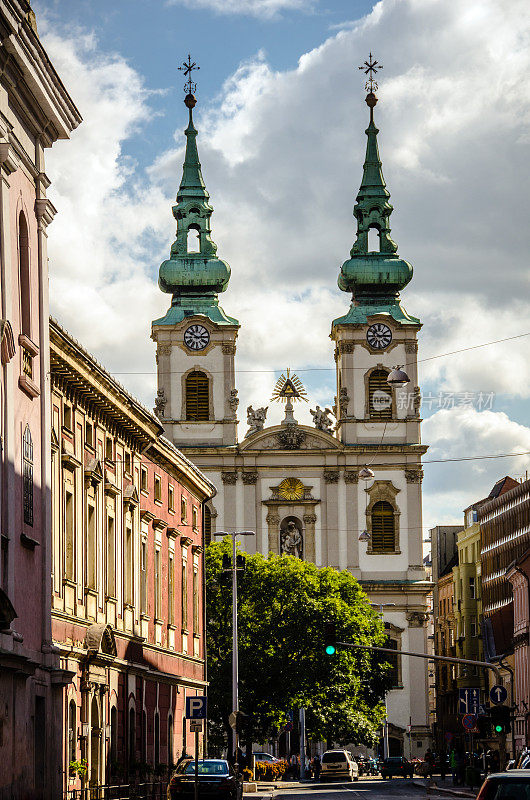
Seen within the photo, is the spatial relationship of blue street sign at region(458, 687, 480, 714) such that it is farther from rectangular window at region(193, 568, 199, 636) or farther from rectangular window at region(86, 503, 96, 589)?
rectangular window at region(193, 568, 199, 636)

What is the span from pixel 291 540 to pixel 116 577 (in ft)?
188

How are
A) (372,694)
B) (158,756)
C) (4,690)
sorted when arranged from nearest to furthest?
(4,690) → (158,756) → (372,694)

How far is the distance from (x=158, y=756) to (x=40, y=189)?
22.5m

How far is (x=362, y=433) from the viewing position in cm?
9694

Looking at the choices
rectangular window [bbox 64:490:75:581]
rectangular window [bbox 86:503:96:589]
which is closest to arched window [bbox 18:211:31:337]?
rectangular window [bbox 64:490:75:581]

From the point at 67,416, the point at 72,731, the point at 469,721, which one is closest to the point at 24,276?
the point at 67,416

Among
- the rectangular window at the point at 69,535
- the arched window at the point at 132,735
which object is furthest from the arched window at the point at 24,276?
the arched window at the point at 132,735

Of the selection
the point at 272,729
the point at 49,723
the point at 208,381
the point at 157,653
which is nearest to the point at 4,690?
the point at 49,723

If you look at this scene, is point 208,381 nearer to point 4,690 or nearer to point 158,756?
point 158,756

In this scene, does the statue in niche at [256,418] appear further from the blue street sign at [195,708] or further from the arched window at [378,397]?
the blue street sign at [195,708]

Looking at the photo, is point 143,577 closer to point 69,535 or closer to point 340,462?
point 69,535

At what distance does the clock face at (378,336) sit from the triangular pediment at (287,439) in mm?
5903

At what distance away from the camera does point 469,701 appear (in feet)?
142

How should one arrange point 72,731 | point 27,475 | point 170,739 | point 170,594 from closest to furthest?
point 27,475, point 72,731, point 170,739, point 170,594
